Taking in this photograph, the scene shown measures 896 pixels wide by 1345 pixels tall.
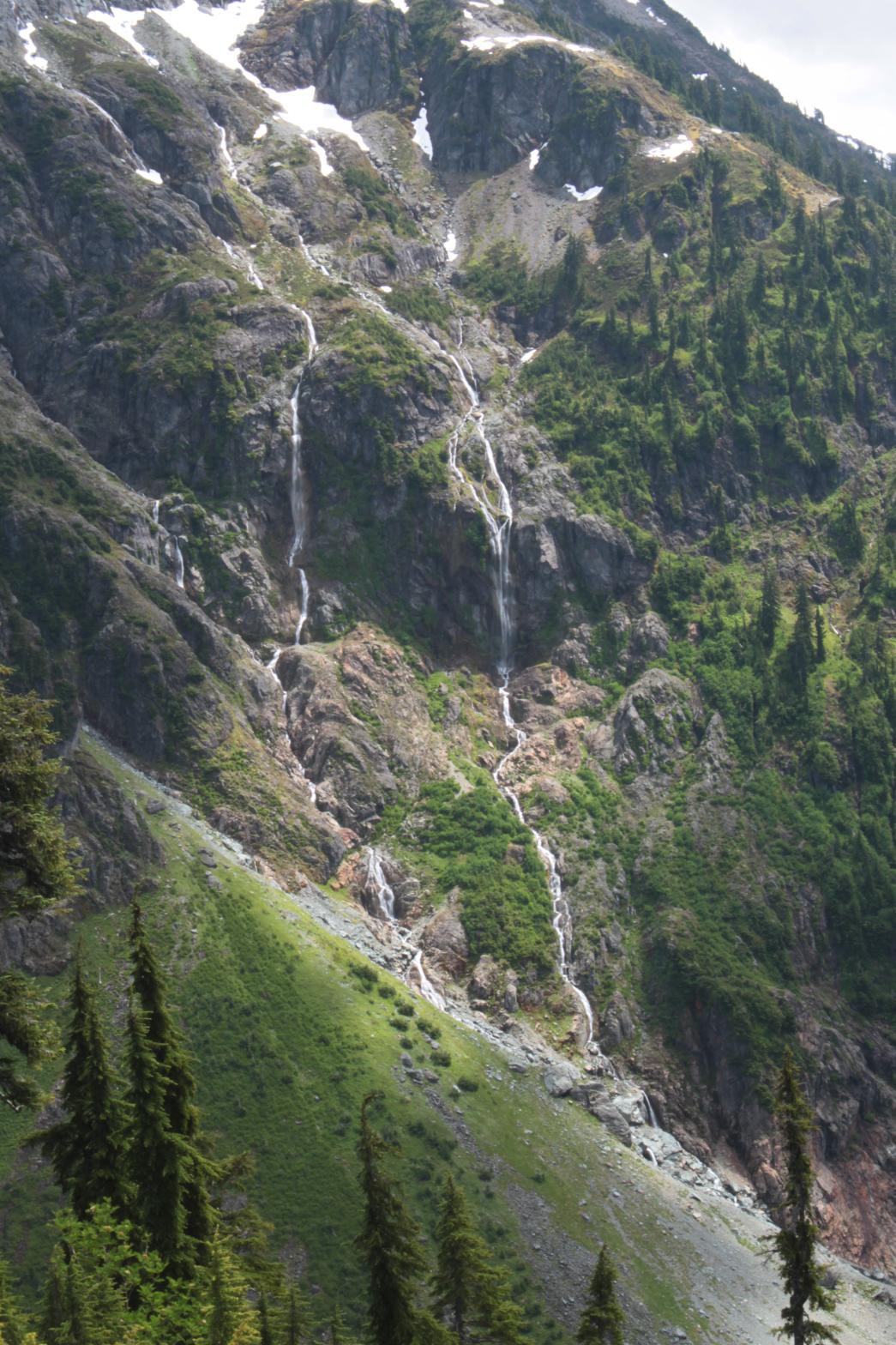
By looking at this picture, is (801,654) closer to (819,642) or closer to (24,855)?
(819,642)

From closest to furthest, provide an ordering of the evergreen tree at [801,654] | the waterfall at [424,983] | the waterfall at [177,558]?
1. the waterfall at [424,983]
2. the waterfall at [177,558]
3. the evergreen tree at [801,654]

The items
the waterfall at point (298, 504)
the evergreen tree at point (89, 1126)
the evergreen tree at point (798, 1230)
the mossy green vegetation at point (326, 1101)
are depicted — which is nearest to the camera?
the evergreen tree at point (89, 1126)

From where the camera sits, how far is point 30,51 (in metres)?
182

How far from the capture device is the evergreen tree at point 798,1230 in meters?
45.4

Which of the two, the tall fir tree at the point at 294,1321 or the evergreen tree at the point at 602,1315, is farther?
the evergreen tree at the point at 602,1315

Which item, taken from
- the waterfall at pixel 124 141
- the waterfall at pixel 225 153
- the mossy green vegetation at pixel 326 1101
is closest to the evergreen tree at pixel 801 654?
the mossy green vegetation at pixel 326 1101

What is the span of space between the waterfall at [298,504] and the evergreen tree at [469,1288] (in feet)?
294

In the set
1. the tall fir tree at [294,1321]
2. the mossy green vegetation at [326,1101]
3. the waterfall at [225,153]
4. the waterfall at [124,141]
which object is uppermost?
the waterfall at [225,153]

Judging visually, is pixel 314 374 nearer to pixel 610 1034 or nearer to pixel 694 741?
pixel 694 741

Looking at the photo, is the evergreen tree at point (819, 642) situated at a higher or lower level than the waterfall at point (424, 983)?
higher

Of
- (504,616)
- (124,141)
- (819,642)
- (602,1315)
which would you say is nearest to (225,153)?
(124,141)

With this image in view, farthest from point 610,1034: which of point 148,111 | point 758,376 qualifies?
point 148,111

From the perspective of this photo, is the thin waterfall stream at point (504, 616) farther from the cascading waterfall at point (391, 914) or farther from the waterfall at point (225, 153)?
the waterfall at point (225, 153)

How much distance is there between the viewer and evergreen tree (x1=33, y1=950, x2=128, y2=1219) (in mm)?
34875
